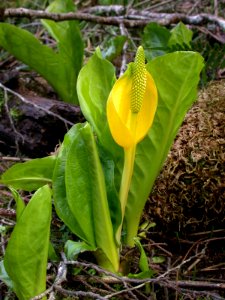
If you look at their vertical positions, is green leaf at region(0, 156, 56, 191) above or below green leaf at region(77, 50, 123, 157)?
below

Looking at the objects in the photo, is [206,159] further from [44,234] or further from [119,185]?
[44,234]

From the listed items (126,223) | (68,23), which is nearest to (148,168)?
(126,223)

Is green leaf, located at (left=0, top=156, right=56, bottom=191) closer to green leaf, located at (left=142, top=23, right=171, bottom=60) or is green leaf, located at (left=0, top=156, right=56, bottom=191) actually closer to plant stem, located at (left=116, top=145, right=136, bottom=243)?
plant stem, located at (left=116, top=145, right=136, bottom=243)

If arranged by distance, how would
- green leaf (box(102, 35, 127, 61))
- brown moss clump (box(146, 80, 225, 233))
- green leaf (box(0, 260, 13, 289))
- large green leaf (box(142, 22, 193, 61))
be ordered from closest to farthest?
green leaf (box(0, 260, 13, 289)) → brown moss clump (box(146, 80, 225, 233)) → large green leaf (box(142, 22, 193, 61)) → green leaf (box(102, 35, 127, 61))

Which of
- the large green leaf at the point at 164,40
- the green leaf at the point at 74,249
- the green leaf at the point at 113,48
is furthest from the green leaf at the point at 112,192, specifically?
the green leaf at the point at 113,48

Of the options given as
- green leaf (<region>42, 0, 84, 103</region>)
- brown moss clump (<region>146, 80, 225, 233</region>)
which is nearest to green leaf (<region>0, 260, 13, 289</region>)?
brown moss clump (<region>146, 80, 225, 233</region>)

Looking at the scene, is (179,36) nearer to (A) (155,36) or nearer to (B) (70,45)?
(A) (155,36)

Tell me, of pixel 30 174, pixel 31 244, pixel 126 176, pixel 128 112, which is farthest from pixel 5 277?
pixel 128 112
